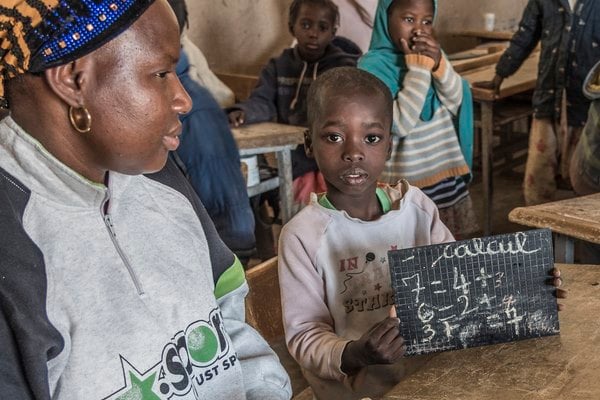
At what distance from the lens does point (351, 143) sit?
1806mm

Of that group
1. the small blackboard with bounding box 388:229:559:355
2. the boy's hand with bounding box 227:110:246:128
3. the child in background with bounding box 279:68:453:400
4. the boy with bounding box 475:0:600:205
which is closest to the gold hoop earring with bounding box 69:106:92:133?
the small blackboard with bounding box 388:229:559:355

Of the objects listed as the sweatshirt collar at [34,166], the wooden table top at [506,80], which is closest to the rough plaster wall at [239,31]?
the wooden table top at [506,80]

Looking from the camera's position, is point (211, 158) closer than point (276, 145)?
Yes

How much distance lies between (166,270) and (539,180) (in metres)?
3.67

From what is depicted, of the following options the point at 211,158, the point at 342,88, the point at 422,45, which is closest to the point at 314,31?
the point at 422,45

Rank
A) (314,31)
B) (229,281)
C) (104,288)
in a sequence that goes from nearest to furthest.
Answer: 1. (104,288)
2. (229,281)
3. (314,31)

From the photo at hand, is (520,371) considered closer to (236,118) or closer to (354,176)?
(354,176)

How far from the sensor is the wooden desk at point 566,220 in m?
2.02

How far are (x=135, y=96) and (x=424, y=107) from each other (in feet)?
6.81

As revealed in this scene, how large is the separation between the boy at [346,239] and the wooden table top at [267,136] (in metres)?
1.51

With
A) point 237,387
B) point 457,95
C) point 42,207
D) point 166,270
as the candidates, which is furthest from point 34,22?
point 457,95

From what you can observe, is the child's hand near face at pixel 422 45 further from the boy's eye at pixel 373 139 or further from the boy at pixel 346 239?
the boy's eye at pixel 373 139

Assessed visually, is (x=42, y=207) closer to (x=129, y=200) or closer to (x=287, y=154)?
(x=129, y=200)

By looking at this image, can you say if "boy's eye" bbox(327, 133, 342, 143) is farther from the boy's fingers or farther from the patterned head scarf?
the boy's fingers
